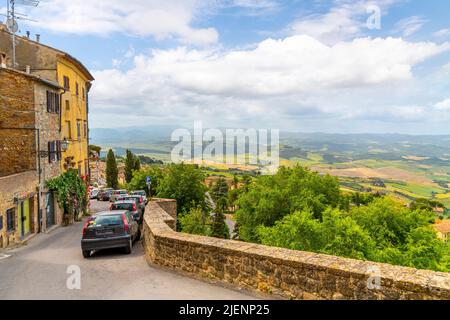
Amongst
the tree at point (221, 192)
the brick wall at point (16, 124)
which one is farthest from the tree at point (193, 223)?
the tree at point (221, 192)

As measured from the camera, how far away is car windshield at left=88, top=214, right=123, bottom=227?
12.0m

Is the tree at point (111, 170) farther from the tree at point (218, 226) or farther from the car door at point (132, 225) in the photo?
the car door at point (132, 225)

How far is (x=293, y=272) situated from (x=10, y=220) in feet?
50.0

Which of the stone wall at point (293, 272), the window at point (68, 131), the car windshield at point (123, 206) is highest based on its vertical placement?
the window at point (68, 131)

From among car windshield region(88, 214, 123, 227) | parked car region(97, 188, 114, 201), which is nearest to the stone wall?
car windshield region(88, 214, 123, 227)

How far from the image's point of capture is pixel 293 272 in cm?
609

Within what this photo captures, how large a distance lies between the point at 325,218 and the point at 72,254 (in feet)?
34.8

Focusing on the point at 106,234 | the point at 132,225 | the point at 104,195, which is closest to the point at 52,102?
the point at 132,225

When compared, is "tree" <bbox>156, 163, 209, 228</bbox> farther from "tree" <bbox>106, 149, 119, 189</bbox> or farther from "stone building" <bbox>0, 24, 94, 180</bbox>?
"tree" <bbox>106, 149, 119, 189</bbox>

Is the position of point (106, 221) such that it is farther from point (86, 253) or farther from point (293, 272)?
point (293, 272)

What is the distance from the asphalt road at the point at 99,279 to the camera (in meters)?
7.20

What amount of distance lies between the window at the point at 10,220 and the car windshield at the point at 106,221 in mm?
6809

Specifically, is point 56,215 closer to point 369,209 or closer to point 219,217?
point 369,209
